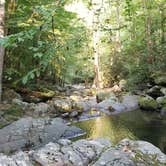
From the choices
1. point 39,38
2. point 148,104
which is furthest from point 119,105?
point 39,38

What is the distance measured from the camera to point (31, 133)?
761 cm

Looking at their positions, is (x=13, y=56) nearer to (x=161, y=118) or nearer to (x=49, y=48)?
(x=161, y=118)

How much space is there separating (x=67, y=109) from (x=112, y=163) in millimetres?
7762

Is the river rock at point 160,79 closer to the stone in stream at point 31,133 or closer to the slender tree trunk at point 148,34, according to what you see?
the slender tree trunk at point 148,34

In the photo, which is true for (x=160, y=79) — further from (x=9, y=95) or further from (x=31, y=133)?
(x=31, y=133)

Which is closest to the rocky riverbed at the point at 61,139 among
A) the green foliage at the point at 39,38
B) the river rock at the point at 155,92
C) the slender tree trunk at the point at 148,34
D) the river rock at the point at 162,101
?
the river rock at the point at 162,101

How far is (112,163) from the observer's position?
4.13 m

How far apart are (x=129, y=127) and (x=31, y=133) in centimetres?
313

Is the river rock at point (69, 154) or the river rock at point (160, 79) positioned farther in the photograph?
the river rock at point (160, 79)

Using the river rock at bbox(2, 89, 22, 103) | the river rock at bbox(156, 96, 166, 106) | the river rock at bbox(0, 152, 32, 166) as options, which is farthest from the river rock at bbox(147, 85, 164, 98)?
the river rock at bbox(0, 152, 32, 166)

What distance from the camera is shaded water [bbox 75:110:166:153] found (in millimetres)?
7855

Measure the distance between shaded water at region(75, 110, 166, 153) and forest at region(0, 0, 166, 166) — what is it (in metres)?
0.03

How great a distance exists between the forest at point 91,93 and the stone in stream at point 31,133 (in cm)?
2

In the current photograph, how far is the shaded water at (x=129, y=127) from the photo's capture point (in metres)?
7.86
